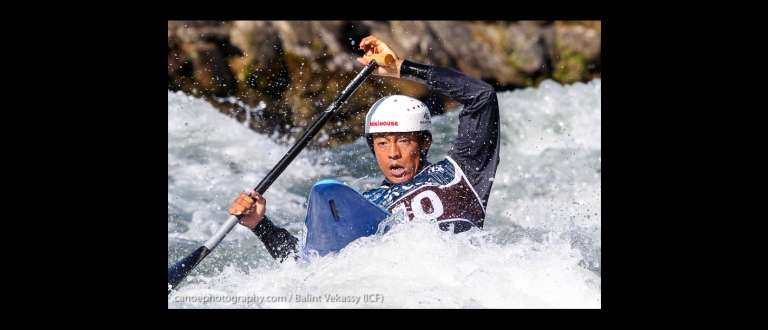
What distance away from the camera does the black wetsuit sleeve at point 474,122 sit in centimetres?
430

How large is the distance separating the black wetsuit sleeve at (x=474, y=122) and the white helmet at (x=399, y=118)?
0.16 metres

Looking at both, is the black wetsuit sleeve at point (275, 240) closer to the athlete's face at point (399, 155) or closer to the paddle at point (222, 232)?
the paddle at point (222, 232)

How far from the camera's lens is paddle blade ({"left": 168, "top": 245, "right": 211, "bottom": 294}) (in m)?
4.17

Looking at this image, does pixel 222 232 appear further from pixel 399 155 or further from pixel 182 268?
pixel 399 155

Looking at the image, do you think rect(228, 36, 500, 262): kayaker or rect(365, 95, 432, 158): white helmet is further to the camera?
rect(365, 95, 432, 158): white helmet

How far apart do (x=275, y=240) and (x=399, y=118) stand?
93 centimetres

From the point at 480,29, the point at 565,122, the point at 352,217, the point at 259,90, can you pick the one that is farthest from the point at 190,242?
the point at 480,29

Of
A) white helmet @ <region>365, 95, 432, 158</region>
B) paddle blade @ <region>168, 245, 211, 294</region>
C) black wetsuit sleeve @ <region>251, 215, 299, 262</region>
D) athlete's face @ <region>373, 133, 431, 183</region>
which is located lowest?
paddle blade @ <region>168, 245, 211, 294</region>

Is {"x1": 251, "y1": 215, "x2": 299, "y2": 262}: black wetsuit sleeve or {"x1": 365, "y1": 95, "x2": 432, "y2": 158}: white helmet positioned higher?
{"x1": 365, "y1": 95, "x2": 432, "y2": 158}: white helmet

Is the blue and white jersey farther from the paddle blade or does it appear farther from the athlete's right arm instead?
the paddle blade

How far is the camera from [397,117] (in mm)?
4363

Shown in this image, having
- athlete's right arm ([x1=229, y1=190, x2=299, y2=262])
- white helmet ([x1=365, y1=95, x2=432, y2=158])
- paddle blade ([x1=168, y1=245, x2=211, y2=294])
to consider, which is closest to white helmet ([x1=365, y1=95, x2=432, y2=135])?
white helmet ([x1=365, y1=95, x2=432, y2=158])

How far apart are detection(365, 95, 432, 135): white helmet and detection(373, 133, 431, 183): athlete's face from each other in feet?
0.13

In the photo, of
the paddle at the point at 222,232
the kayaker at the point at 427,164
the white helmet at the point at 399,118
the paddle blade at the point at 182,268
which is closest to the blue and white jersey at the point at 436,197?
the kayaker at the point at 427,164
